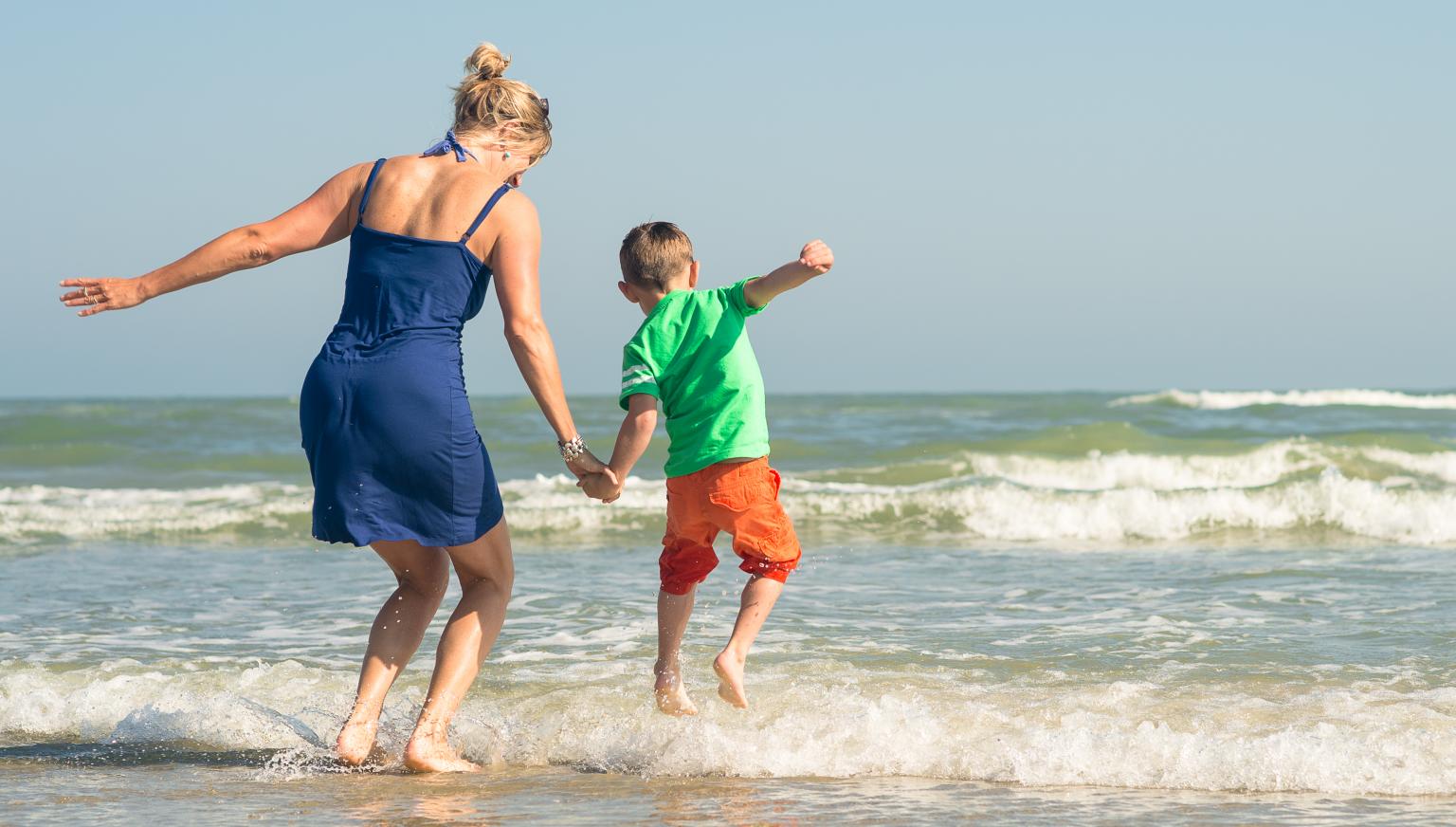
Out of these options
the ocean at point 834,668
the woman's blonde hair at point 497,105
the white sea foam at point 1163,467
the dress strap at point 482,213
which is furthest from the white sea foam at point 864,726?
the white sea foam at point 1163,467

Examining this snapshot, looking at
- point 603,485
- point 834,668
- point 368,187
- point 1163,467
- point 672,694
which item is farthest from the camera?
point 1163,467

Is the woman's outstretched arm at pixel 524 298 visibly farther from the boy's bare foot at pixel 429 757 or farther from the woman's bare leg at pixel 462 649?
the boy's bare foot at pixel 429 757

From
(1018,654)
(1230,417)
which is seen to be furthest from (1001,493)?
(1230,417)

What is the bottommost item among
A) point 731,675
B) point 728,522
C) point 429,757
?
point 429,757

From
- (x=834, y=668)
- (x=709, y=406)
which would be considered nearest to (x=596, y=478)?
(x=709, y=406)

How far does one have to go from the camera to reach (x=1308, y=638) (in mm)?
5484

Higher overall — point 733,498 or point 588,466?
point 588,466

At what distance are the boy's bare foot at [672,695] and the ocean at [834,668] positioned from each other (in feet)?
0.25

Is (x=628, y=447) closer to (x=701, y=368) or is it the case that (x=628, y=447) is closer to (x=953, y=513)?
(x=701, y=368)

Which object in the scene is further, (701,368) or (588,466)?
(701,368)

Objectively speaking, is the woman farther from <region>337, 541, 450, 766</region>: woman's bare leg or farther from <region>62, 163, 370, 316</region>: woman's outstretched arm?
<region>337, 541, 450, 766</region>: woman's bare leg

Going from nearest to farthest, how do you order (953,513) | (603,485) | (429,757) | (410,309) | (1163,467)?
(410,309)
(603,485)
(429,757)
(953,513)
(1163,467)

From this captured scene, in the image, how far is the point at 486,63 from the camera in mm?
3635

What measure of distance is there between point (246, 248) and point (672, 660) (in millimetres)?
1676
